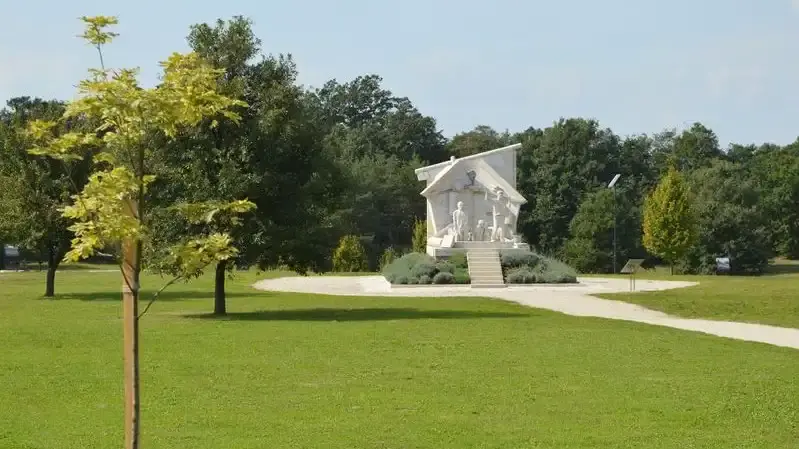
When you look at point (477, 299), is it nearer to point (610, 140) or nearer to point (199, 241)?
point (199, 241)

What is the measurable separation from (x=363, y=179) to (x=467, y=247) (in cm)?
3014

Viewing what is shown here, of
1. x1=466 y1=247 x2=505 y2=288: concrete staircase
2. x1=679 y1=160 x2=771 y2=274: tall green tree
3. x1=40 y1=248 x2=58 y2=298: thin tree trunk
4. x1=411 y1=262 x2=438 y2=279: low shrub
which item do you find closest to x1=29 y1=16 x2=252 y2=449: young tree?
x1=40 y1=248 x2=58 y2=298: thin tree trunk

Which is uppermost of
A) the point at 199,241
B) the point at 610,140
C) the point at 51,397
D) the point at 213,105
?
the point at 610,140

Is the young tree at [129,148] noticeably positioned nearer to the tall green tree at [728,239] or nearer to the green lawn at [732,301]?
the green lawn at [732,301]

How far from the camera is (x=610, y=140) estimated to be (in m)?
80.1

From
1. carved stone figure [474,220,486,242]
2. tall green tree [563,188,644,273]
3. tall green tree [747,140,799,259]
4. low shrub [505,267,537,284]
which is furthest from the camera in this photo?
tall green tree [747,140,799,259]

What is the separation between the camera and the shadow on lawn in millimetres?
33875

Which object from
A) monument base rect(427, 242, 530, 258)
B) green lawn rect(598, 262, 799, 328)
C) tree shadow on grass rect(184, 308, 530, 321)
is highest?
monument base rect(427, 242, 530, 258)

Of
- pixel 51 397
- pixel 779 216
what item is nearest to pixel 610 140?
pixel 779 216

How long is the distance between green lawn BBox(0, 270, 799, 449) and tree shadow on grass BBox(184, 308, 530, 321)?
4.37 ft

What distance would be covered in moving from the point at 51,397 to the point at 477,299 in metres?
20.8

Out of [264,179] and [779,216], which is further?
[779,216]

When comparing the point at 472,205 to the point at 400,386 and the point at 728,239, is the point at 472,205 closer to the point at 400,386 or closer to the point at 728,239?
the point at 728,239

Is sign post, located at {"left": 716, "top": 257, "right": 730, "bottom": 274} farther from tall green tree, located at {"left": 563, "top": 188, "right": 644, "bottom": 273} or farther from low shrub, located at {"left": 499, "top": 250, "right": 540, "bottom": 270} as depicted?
low shrub, located at {"left": 499, "top": 250, "right": 540, "bottom": 270}
